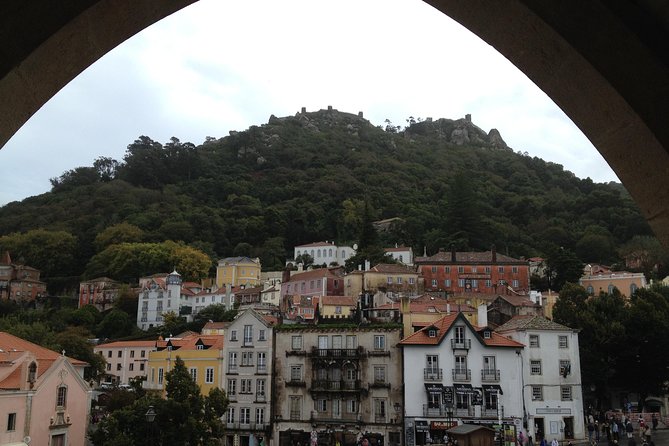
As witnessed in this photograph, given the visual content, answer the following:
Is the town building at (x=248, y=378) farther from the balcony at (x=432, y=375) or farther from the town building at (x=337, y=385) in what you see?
the balcony at (x=432, y=375)

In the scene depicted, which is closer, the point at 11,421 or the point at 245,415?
the point at 11,421

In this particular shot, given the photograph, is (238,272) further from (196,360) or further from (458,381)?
(458,381)

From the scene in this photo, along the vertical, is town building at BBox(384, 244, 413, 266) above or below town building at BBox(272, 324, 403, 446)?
above

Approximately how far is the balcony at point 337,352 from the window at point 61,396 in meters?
13.5

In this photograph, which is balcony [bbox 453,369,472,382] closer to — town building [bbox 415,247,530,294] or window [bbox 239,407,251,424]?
window [bbox 239,407,251,424]

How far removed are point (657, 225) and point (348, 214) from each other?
95229 millimetres

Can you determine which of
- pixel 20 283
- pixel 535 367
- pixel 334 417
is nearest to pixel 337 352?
pixel 334 417

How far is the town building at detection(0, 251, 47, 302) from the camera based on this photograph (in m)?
83.0

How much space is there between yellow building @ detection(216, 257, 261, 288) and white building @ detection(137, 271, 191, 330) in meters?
7.54

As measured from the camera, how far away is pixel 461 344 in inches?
1284

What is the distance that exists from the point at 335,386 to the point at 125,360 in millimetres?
26746

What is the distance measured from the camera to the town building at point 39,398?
22.8m

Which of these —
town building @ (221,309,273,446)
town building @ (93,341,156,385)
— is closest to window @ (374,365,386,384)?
town building @ (221,309,273,446)

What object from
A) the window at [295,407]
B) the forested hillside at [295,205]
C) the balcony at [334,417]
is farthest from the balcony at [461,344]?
the forested hillside at [295,205]
